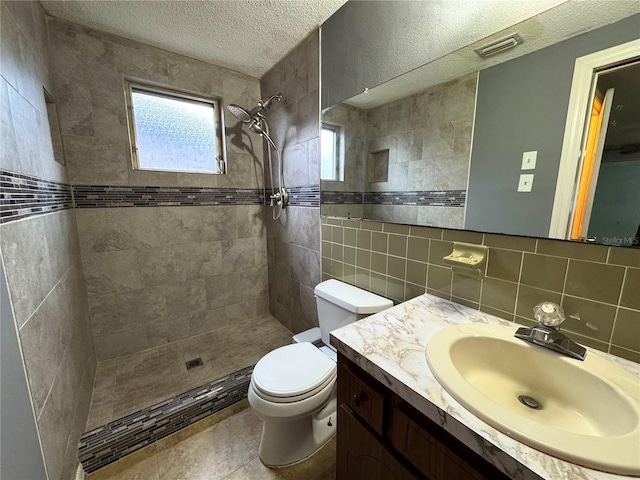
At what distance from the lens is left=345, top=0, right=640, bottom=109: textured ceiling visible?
71 cm

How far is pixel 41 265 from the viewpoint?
999 millimetres

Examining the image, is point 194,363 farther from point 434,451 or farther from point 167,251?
point 434,451

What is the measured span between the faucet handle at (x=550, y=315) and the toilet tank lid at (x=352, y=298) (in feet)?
1.95

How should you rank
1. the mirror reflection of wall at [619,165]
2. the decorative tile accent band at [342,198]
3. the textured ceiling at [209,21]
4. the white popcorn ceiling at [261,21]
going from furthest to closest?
the decorative tile accent band at [342,198]
the textured ceiling at [209,21]
the white popcorn ceiling at [261,21]
the mirror reflection of wall at [619,165]

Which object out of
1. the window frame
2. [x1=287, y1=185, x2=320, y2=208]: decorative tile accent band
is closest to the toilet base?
[x1=287, y1=185, x2=320, y2=208]: decorative tile accent band

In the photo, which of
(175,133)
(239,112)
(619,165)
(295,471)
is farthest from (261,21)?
(295,471)

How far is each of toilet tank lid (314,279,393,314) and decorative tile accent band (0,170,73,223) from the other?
1241 mm

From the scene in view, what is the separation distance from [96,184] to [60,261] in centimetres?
67

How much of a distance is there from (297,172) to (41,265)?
142 centimetres

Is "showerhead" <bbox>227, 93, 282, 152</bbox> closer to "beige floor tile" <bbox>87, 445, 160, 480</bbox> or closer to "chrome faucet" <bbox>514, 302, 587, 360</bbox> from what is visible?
"chrome faucet" <bbox>514, 302, 587, 360</bbox>

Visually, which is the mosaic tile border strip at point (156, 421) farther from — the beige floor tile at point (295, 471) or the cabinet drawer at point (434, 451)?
the cabinet drawer at point (434, 451)

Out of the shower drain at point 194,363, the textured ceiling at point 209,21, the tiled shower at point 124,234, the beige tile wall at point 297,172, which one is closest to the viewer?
the tiled shower at point 124,234

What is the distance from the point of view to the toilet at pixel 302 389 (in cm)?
111

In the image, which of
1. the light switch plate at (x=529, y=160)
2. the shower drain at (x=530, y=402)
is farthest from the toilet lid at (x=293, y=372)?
the light switch plate at (x=529, y=160)
